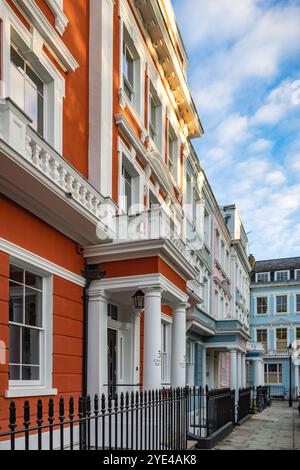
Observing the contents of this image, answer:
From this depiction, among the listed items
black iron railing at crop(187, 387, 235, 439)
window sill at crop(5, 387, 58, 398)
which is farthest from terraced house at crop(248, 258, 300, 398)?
window sill at crop(5, 387, 58, 398)

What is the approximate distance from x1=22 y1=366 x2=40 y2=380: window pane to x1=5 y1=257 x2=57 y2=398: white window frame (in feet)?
0.21

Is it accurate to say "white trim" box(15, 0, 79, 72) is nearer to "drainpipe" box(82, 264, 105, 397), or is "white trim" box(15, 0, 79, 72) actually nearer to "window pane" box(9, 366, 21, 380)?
"drainpipe" box(82, 264, 105, 397)

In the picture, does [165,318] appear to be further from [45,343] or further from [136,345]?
[45,343]

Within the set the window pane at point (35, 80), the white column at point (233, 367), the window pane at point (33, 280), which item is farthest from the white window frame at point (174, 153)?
the white column at point (233, 367)

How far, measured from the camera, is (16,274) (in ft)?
25.9

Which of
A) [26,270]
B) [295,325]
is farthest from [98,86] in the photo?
[295,325]

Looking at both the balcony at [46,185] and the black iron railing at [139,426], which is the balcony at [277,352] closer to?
the black iron railing at [139,426]

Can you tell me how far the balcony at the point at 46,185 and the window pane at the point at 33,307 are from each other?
3.85 ft

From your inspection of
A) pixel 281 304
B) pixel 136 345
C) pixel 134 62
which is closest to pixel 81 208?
pixel 136 345

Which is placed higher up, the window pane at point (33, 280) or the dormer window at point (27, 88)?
the dormer window at point (27, 88)

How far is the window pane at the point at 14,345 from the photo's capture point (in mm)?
7555

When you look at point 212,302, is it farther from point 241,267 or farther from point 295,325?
point 295,325

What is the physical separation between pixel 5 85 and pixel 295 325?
43715 mm

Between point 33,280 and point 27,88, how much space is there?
322cm
